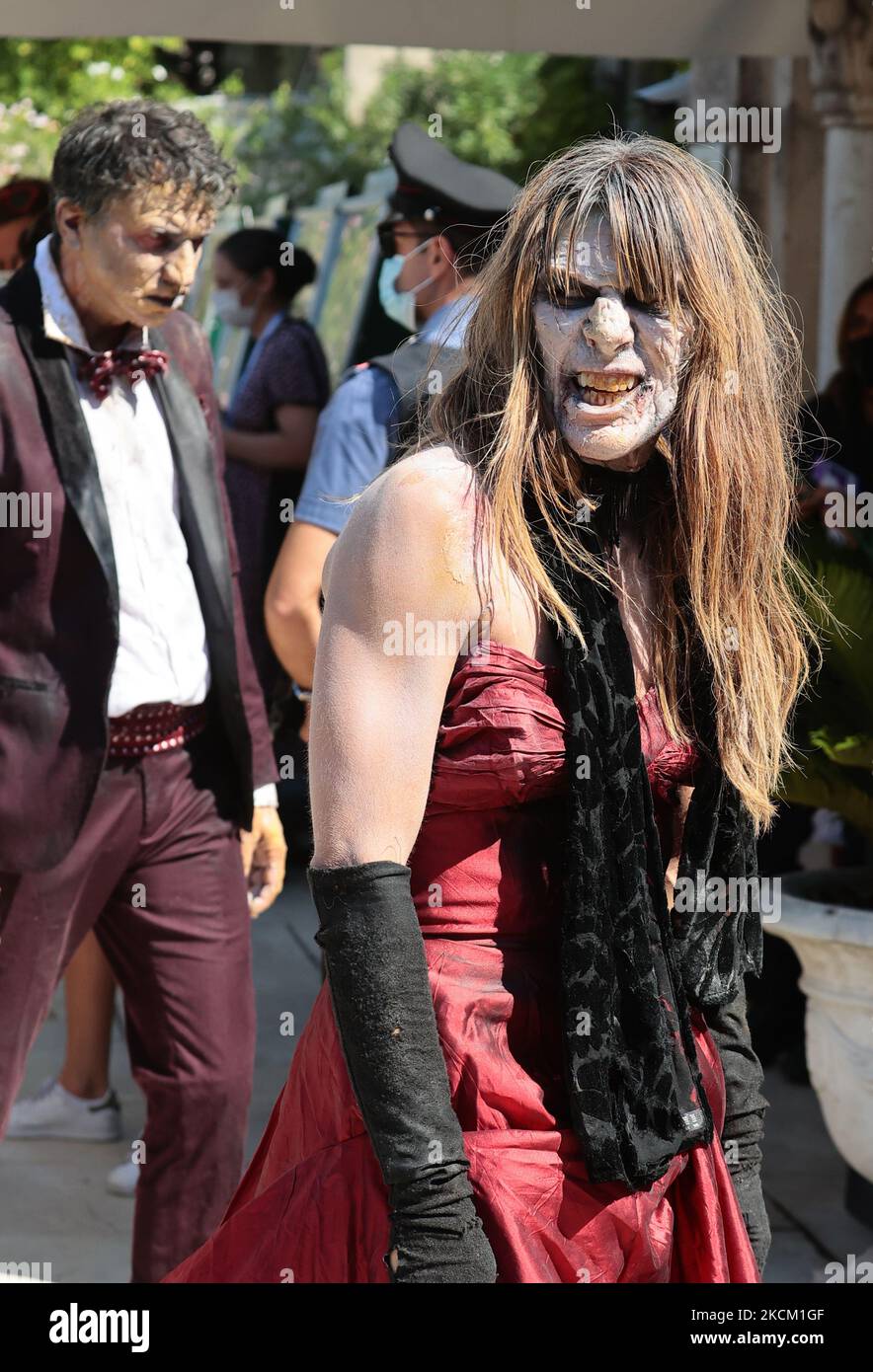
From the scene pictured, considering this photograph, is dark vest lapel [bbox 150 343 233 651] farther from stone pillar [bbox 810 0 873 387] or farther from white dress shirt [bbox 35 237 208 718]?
stone pillar [bbox 810 0 873 387]

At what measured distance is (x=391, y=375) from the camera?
3.93m

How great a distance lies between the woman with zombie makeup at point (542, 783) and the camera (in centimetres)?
180

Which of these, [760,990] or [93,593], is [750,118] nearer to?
[760,990]

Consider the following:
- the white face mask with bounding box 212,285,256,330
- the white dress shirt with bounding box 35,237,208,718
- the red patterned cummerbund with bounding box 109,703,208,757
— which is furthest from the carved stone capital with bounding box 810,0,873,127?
the red patterned cummerbund with bounding box 109,703,208,757

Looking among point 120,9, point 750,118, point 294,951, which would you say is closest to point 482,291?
point 120,9

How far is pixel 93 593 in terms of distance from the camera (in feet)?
9.97

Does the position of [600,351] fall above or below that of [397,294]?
below

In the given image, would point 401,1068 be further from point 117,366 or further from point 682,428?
point 117,366

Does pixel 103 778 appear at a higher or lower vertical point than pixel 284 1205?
higher

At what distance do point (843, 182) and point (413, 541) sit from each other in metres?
5.19

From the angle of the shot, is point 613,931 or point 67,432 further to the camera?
point 67,432

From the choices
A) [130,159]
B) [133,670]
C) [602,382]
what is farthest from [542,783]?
[130,159]

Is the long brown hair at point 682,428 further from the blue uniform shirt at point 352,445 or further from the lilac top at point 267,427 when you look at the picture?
the lilac top at point 267,427

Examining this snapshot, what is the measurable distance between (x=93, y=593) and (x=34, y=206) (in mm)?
3676
